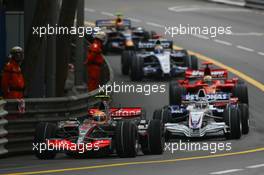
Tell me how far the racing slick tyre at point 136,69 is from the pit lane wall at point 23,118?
398 inches

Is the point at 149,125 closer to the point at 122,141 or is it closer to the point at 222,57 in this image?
the point at 122,141

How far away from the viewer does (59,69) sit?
2822 cm

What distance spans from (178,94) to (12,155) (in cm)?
577

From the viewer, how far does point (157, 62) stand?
3425 centimetres

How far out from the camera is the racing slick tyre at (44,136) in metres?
21.5

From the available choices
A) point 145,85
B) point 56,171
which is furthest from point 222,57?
point 56,171

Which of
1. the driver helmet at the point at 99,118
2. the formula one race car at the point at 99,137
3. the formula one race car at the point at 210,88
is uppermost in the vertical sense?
the formula one race car at the point at 210,88

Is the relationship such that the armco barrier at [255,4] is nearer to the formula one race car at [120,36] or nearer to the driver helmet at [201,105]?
the formula one race car at [120,36]

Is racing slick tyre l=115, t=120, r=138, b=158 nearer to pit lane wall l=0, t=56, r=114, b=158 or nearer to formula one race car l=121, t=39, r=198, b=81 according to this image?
pit lane wall l=0, t=56, r=114, b=158

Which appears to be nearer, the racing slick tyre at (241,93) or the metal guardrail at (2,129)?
the metal guardrail at (2,129)

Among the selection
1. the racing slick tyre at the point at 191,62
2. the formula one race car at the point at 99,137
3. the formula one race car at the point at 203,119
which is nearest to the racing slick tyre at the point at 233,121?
the formula one race car at the point at 203,119

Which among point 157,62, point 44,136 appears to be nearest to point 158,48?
point 157,62

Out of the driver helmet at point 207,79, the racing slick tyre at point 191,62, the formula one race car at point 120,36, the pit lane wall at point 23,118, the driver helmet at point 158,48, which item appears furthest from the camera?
the formula one race car at point 120,36

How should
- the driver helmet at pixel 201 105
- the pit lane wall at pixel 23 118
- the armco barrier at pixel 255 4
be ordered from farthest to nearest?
the armco barrier at pixel 255 4, the driver helmet at pixel 201 105, the pit lane wall at pixel 23 118
